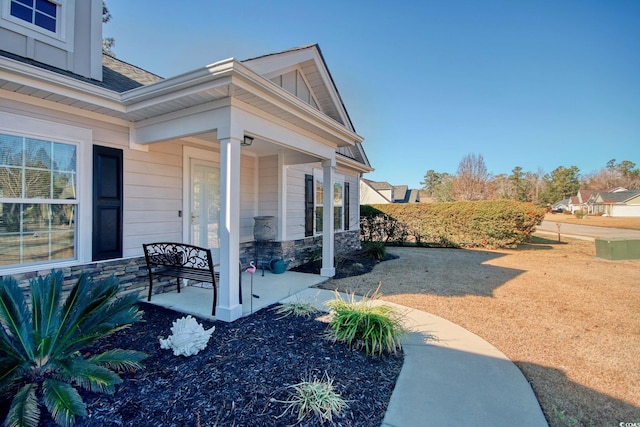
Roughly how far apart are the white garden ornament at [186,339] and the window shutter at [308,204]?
196 inches

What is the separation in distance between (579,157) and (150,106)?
6608 cm

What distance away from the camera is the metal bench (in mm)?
4008

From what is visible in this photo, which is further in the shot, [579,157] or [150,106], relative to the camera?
[579,157]

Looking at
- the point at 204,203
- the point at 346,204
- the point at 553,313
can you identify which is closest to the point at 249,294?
the point at 204,203

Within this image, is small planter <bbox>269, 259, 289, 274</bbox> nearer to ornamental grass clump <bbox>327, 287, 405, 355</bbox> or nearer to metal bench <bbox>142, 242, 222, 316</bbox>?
metal bench <bbox>142, 242, 222, 316</bbox>

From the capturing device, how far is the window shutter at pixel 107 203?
408cm

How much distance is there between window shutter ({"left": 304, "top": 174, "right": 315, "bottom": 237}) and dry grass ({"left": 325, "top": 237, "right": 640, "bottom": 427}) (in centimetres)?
211

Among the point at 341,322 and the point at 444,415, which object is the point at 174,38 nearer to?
the point at 341,322

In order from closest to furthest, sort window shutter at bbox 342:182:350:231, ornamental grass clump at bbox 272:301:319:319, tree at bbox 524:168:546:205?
ornamental grass clump at bbox 272:301:319:319, window shutter at bbox 342:182:350:231, tree at bbox 524:168:546:205

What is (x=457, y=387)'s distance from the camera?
2418 millimetres

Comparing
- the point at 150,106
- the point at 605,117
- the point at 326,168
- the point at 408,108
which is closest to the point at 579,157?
the point at 605,117

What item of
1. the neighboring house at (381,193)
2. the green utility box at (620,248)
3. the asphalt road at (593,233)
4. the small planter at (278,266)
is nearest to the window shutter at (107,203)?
the small planter at (278,266)

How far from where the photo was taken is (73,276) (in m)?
3.89

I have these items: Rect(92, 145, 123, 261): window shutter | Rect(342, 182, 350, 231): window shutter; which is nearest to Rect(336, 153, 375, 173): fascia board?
Rect(342, 182, 350, 231): window shutter
